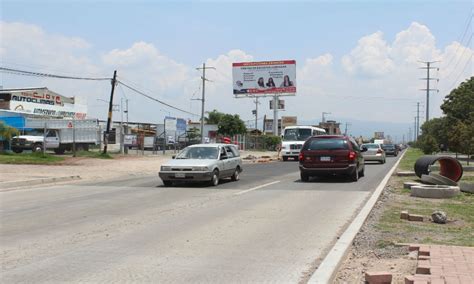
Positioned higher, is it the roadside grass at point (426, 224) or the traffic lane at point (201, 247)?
the roadside grass at point (426, 224)

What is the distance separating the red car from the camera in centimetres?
1942

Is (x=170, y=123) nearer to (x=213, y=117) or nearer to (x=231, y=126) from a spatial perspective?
(x=231, y=126)

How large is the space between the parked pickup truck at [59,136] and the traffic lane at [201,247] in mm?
29414

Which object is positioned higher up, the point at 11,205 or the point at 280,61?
the point at 280,61

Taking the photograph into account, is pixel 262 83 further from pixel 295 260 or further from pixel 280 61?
pixel 295 260

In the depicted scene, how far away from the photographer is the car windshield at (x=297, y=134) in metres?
43.8

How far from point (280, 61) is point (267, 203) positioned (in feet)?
190

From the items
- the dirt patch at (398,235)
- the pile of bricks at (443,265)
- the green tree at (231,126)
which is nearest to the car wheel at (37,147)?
the dirt patch at (398,235)

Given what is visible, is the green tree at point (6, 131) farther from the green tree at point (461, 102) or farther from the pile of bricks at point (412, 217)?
the green tree at point (461, 102)

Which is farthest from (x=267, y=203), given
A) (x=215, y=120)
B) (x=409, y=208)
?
(x=215, y=120)

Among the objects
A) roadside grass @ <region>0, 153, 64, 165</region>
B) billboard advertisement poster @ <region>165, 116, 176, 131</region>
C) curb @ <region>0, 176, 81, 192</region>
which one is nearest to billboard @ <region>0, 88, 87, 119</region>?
billboard advertisement poster @ <region>165, 116, 176, 131</region>

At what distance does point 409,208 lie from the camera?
12.2 meters

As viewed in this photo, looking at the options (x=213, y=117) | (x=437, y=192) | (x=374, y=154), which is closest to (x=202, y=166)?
(x=437, y=192)

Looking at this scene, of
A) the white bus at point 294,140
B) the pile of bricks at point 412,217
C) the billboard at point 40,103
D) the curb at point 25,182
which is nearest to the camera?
the pile of bricks at point 412,217
